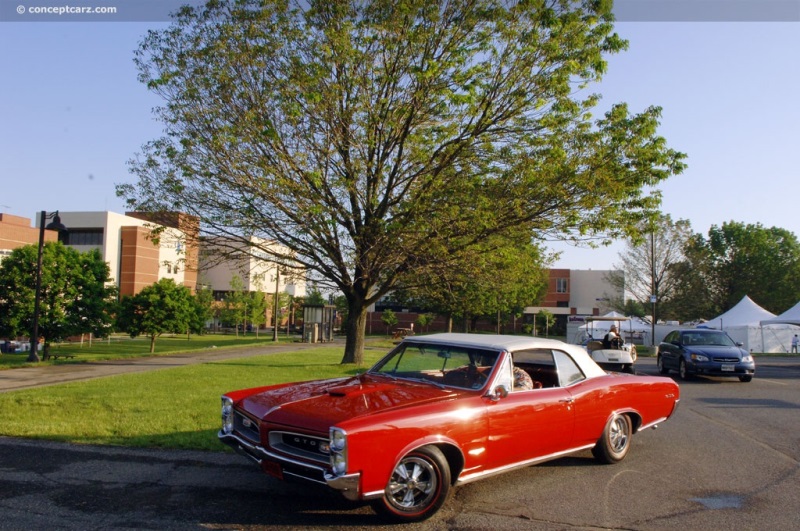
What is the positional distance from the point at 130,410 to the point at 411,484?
6.25 metres

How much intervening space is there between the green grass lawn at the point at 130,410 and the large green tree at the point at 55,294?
11.2 metres

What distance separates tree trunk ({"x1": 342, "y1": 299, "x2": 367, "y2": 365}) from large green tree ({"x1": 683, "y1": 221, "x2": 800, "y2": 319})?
58.8 metres

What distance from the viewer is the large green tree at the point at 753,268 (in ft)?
234

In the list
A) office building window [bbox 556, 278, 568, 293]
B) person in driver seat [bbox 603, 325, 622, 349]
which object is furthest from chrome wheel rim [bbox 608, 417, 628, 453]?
office building window [bbox 556, 278, 568, 293]

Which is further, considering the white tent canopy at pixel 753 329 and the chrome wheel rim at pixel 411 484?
the white tent canopy at pixel 753 329

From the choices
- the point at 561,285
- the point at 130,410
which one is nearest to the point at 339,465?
the point at 130,410

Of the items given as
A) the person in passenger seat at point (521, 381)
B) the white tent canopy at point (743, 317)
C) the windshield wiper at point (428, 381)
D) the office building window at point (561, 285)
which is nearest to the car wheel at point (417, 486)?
the windshield wiper at point (428, 381)

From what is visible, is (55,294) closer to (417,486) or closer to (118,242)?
(417,486)

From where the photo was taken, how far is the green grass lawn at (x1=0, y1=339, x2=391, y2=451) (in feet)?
24.9

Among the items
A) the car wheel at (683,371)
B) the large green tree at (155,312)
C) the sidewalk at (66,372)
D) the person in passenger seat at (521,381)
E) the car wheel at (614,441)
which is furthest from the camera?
the large green tree at (155,312)

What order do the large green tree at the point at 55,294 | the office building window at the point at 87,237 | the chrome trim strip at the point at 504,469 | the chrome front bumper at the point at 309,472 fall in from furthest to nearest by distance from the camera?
the office building window at the point at 87,237 < the large green tree at the point at 55,294 < the chrome trim strip at the point at 504,469 < the chrome front bumper at the point at 309,472

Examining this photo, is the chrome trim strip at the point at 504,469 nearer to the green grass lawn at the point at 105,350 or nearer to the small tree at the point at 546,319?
the green grass lawn at the point at 105,350

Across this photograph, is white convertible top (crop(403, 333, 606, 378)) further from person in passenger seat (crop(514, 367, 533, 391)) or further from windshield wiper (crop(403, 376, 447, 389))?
windshield wiper (crop(403, 376, 447, 389))

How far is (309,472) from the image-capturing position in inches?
180
